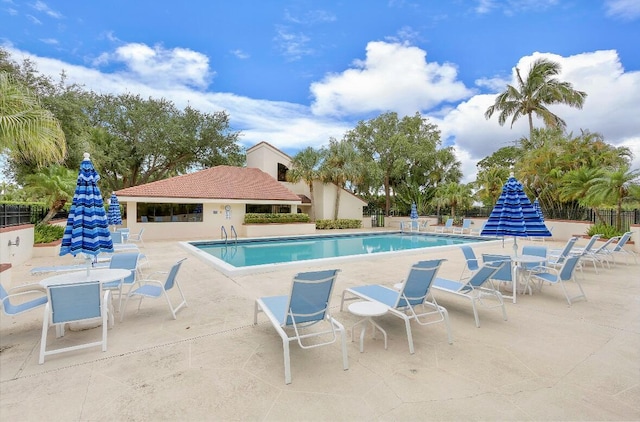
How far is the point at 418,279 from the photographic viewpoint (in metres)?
4.33

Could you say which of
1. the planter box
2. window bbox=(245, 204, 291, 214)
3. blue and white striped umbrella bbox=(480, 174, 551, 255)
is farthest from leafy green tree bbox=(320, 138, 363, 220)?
blue and white striped umbrella bbox=(480, 174, 551, 255)

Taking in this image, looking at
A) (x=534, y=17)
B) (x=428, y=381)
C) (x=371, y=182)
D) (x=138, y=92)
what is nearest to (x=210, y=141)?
(x=138, y=92)

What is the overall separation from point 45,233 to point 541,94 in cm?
3527

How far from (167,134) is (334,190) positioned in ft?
51.8

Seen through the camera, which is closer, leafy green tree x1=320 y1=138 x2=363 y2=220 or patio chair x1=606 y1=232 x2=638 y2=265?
patio chair x1=606 y1=232 x2=638 y2=265

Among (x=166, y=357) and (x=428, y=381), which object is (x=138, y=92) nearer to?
(x=166, y=357)

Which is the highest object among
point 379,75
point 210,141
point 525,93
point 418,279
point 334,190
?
point 525,93

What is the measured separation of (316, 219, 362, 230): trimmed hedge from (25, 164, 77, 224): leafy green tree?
54.7 ft

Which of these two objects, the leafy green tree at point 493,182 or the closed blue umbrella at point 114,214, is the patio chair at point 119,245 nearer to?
the closed blue umbrella at point 114,214

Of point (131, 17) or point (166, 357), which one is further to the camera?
point (131, 17)

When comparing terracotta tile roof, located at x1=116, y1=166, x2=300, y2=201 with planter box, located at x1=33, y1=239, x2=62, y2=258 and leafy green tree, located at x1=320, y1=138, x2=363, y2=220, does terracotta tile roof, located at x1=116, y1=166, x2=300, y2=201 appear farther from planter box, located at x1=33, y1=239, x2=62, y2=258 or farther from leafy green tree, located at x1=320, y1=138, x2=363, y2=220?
planter box, located at x1=33, y1=239, x2=62, y2=258

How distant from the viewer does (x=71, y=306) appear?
3.81 meters

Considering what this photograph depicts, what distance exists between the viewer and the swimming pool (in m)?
11.1

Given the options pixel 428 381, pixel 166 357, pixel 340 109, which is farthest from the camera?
pixel 340 109
